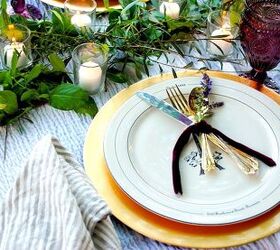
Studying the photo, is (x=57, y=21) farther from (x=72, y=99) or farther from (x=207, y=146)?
(x=207, y=146)

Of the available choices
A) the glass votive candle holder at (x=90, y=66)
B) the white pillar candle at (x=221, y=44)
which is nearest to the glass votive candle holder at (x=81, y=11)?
the glass votive candle holder at (x=90, y=66)

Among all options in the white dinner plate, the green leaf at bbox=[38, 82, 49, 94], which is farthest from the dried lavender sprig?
the green leaf at bbox=[38, 82, 49, 94]

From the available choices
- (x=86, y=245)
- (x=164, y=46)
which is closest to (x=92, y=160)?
(x=86, y=245)

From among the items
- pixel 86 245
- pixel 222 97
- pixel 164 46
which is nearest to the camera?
pixel 86 245

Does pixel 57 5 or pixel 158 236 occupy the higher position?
pixel 57 5

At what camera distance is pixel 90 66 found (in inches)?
30.3

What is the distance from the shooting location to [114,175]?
0.65m

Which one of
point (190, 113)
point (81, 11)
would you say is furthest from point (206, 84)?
point (81, 11)

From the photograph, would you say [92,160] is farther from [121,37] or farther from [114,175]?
[121,37]

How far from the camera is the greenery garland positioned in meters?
0.76

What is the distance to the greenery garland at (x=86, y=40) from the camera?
0.76 metres

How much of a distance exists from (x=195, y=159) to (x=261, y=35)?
22 centimetres

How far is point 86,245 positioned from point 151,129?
0.74ft

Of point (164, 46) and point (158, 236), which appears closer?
point (158, 236)
